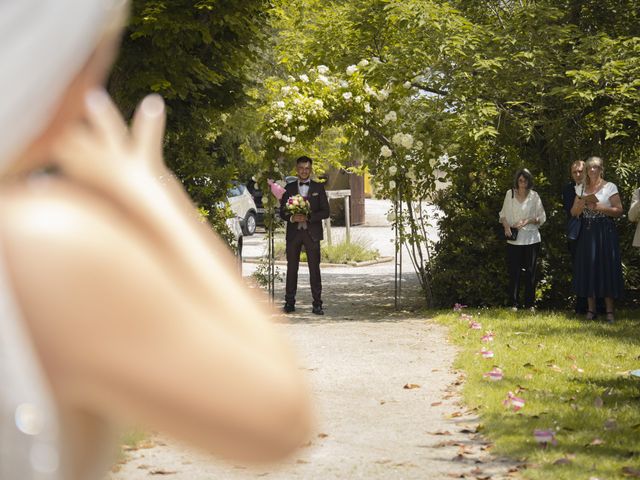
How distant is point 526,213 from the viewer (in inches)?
529

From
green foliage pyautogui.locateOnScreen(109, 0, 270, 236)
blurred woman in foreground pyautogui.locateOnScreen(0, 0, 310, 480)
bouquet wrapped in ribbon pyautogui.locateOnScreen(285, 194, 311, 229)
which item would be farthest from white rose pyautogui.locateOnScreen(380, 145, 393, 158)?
blurred woman in foreground pyautogui.locateOnScreen(0, 0, 310, 480)

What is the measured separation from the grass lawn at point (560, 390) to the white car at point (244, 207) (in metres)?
12.6

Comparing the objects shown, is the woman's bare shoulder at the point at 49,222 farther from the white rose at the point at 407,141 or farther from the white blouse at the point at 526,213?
the white rose at the point at 407,141

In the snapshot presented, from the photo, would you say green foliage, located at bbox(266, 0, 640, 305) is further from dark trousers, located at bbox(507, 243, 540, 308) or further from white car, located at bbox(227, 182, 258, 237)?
white car, located at bbox(227, 182, 258, 237)

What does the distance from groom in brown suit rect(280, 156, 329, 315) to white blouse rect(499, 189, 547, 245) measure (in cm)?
250

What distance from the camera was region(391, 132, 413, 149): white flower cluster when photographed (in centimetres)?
1397

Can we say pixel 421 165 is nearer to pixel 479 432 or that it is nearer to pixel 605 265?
pixel 605 265

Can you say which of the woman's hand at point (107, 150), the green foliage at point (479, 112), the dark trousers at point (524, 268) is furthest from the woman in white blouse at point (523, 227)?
the woman's hand at point (107, 150)

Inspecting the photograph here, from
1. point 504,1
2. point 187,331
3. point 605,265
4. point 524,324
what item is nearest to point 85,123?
point 187,331

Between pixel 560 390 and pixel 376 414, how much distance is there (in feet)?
5.23

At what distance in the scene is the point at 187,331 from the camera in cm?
73

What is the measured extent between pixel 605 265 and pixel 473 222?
2.22m

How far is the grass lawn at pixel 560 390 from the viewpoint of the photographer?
19.9 ft

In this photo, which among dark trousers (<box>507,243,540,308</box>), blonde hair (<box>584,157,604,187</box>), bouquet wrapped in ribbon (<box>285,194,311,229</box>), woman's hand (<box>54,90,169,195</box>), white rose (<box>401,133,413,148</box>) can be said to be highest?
white rose (<box>401,133,413,148</box>)
